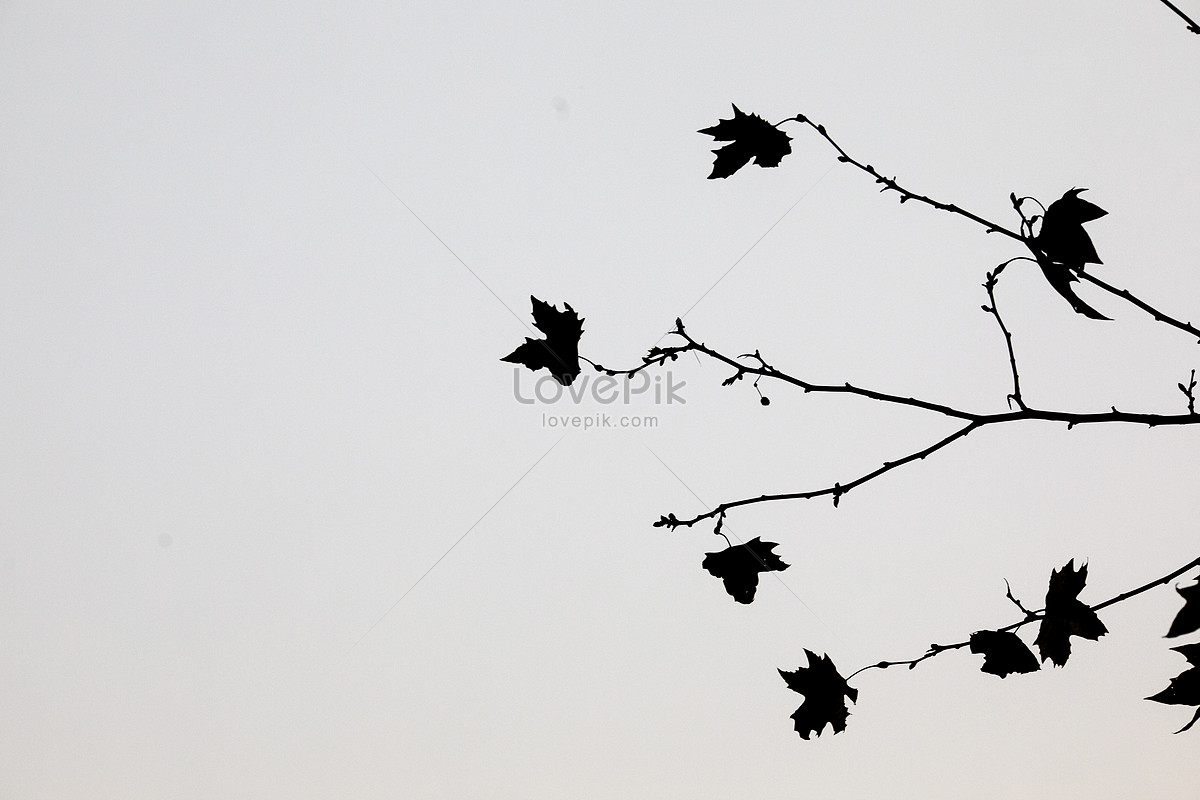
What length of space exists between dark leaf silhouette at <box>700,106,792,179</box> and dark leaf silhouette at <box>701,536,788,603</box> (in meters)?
0.50

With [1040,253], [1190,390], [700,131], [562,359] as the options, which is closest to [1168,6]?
[1040,253]

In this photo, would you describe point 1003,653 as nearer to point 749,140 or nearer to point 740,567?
point 740,567

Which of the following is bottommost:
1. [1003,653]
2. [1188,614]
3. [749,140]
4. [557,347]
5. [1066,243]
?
[1188,614]

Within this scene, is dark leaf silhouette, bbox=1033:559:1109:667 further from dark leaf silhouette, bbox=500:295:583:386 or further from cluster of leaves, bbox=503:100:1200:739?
dark leaf silhouette, bbox=500:295:583:386

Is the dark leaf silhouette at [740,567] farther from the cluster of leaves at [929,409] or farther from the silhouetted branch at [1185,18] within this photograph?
the silhouetted branch at [1185,18]

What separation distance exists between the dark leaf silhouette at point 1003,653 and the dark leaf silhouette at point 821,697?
165 millimetres

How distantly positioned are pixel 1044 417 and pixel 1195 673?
0.90 ft

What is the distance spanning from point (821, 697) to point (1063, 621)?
294mm

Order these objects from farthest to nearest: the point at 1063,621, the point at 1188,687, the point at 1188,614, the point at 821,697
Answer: the point at 821,697
the point at 1063,621
the point at 1188,687
the point at 1188,614

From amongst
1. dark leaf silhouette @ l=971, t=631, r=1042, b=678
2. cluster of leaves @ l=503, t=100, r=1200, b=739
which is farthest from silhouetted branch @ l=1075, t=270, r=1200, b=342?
dark leaf silhouette @ l=971, t=631, r=1042, b=678

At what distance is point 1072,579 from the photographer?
3.09 ft

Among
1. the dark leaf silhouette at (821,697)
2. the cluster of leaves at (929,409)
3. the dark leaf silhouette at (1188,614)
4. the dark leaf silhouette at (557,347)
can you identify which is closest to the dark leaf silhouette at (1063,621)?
the cluster of leaves at (929,409)

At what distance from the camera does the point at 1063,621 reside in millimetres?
914

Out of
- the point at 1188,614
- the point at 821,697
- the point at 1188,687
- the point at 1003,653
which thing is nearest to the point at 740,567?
the point at 821,697
